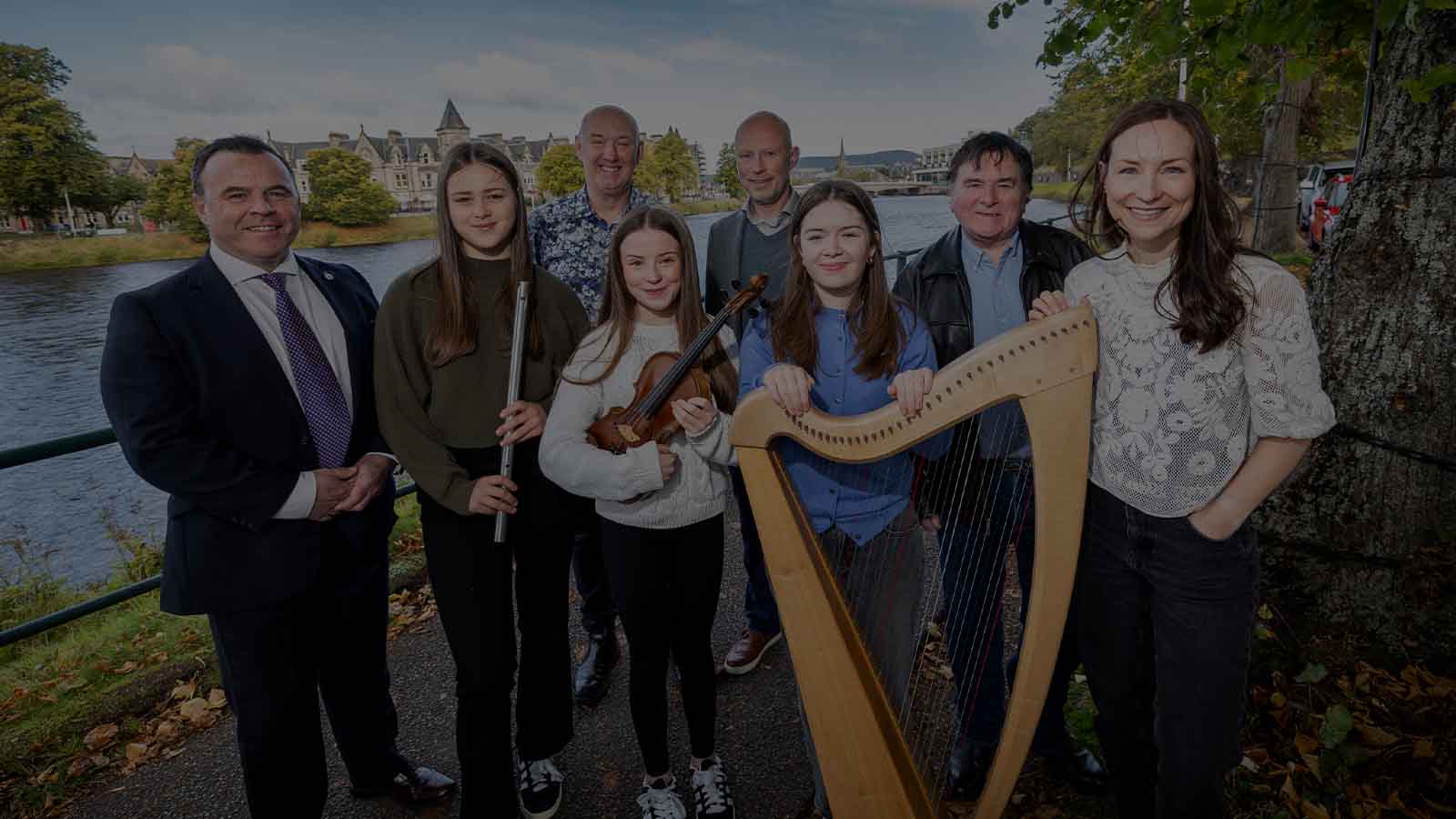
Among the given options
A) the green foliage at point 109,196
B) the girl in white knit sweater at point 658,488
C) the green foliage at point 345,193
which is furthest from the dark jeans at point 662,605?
the green foliage at point 345,193

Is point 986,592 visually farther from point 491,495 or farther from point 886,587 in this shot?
point 491,495

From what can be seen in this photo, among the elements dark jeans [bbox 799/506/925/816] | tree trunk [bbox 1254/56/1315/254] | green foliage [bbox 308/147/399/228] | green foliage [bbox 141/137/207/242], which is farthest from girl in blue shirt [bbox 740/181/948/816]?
green foliage [bbox 308/147/399/228]

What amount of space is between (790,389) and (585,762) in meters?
1.77

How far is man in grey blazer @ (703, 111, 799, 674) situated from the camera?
3143mm

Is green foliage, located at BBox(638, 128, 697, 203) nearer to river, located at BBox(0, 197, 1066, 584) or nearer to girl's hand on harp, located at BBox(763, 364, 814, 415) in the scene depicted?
river, located at BBox(0, 197, 1066, 584)

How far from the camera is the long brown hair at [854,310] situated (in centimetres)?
202

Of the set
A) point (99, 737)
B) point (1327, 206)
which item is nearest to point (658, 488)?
point (99, 737)

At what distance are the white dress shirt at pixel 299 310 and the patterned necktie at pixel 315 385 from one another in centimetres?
1

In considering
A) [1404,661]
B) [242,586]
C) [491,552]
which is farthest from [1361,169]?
[242,586]

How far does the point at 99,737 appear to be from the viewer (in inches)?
113

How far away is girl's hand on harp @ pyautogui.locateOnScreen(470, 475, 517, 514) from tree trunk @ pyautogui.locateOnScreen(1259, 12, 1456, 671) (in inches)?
106

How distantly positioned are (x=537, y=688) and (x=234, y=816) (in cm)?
111

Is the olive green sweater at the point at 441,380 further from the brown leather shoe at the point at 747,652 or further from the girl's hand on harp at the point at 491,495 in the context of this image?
the brown leather shoe at the point at 747,652

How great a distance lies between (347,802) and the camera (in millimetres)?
2498
